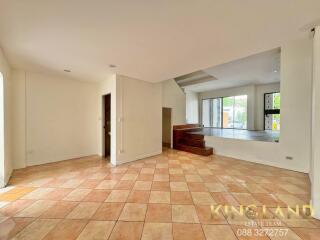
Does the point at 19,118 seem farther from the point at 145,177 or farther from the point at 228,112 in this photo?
the point at 228,112

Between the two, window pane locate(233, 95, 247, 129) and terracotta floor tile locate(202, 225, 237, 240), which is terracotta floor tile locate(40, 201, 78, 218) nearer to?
terracotta floor tile locate(202, 225, 237, 240)

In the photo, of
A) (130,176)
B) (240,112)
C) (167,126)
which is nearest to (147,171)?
(130,176)

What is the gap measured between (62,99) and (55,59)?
6.25 ft

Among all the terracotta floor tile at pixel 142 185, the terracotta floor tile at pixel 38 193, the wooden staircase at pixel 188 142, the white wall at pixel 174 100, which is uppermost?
the white wall at pixel 174 100

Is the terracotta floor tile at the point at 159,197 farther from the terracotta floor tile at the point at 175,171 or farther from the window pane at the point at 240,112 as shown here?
the window pane at the point at 240,112

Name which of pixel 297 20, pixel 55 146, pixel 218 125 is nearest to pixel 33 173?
pixel 55 146

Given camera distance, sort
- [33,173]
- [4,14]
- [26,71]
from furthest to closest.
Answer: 1. [26,71]
2. [33,173]
3. [4,14]

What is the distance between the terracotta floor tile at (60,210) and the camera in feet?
6.72

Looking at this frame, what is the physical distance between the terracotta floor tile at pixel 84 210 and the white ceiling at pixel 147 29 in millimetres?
2678

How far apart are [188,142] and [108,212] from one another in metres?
4.71

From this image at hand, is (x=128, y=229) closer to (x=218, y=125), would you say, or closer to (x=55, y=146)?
(x=55, y=146)

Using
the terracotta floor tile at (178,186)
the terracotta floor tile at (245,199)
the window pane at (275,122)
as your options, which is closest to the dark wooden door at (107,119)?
the terracotta floor tile at (178,186)

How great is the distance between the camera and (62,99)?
186 inches

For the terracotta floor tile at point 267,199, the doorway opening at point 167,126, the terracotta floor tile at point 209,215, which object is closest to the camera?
the terracotta floor tile at point 209,215
